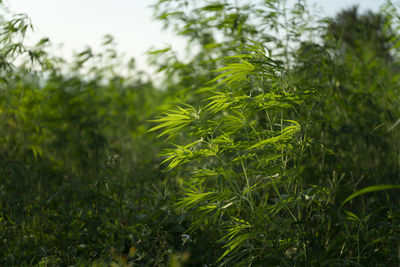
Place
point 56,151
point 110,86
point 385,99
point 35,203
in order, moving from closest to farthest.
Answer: point 35,203
point 385,99
point 56,151
point 110,86

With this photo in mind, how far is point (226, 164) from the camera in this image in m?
1.83

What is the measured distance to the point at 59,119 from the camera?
406cm

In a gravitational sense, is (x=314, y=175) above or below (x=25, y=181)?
below

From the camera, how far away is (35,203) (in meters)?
2.71

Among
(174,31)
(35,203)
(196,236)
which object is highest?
(174,31)

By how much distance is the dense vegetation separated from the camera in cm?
173

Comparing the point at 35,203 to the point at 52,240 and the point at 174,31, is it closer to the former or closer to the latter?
the point at 52,240

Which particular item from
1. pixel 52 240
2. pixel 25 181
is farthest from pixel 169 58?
pixel 52 240

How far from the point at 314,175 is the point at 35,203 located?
1.99 metres

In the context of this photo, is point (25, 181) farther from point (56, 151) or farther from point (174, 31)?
point (174, 31)

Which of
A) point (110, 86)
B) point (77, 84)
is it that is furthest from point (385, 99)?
point (110, 86)

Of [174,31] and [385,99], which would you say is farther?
[174,31]

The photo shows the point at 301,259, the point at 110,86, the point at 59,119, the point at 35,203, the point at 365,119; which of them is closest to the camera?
the point at 301,259

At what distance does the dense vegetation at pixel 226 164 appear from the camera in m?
1.73
